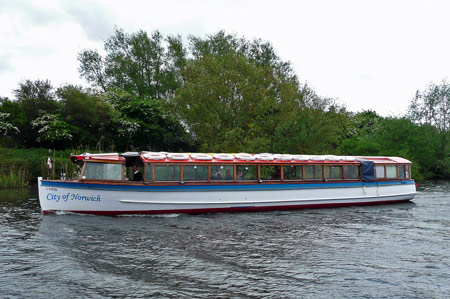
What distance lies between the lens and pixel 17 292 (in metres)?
8.30

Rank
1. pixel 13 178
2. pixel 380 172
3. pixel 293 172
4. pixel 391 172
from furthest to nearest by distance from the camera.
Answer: pixel 13 178 < pixel 391 172 < pixel 380 172 < pixel 293 172

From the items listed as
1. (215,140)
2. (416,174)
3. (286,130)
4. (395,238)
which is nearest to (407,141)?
(416,174)

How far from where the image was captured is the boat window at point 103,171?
56.6 ft

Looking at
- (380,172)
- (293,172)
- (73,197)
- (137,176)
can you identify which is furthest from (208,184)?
(380,172)

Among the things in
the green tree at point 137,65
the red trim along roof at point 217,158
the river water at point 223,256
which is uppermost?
the green tree at point 137,65

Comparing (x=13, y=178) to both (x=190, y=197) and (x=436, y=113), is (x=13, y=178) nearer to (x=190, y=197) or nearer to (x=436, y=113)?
(x=190, y=197)

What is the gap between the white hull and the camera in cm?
1708

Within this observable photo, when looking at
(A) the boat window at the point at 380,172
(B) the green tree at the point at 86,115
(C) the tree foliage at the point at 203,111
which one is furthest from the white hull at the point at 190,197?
(B) the green tree at the point at 86,115

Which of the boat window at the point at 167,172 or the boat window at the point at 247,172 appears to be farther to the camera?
the boat window at the point at 247,172

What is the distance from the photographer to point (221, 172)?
19203 mm

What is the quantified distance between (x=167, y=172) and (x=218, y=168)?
8.68 feet

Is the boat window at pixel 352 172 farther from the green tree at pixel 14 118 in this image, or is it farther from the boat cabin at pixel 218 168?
the green tree at pixel 14 118

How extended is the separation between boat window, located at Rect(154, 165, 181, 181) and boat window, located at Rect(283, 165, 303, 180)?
19.9 ft

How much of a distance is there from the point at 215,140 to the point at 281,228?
19.1m
